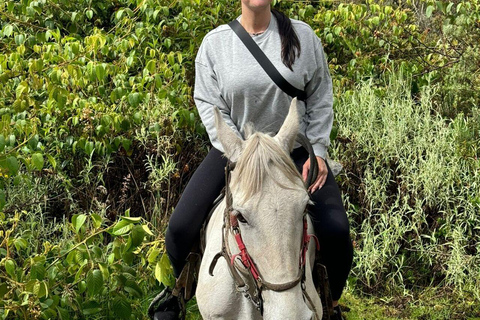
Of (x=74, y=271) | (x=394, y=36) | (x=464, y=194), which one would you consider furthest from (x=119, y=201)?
(x=394, y=36)

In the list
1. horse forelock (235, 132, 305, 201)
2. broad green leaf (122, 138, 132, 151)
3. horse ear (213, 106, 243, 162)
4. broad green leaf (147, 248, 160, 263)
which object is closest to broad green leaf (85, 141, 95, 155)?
broad green leaf (122, 138, 132, 151)

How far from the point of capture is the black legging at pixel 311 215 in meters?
3.52

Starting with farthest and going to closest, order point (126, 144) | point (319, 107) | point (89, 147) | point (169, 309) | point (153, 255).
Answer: point (126, 144) < point (89, 147) < point (153, 255) < point (169, 309) < point (319, 107)

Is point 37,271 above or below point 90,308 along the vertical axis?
above

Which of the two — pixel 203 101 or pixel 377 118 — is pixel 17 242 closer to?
pixel 203 101

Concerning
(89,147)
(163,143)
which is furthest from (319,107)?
(89,147)

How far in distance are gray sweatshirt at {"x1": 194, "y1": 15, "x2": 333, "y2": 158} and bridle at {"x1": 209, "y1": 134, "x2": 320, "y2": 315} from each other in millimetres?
583

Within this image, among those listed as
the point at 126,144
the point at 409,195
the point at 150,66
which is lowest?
the point at 409,195

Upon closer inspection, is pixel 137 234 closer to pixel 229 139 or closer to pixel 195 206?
pixel 195 206

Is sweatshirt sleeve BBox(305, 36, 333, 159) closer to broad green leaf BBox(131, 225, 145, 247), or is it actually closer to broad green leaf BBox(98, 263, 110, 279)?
broad green leaf BBox(131, 225, 145, 247)

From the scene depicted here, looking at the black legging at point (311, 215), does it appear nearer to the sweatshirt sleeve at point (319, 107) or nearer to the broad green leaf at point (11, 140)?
the sweatshirt sleeve at point (319, 107)

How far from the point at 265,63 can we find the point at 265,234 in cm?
124

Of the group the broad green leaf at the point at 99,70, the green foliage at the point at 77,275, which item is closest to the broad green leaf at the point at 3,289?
the green foliage at the point at 77,275

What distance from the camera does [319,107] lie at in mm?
3723
